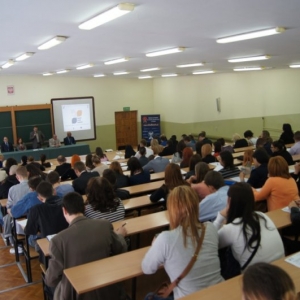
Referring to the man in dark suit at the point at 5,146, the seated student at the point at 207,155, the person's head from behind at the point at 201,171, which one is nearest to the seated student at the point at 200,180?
the person's head from behind at the point at 201,171

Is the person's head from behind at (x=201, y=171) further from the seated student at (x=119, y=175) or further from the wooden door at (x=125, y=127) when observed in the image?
the wooden door at (x=125, y=127)

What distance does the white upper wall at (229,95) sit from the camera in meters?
12.8

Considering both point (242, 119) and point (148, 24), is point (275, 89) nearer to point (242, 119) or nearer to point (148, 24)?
point (242, 119)

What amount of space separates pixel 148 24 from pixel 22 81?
11.4 meters

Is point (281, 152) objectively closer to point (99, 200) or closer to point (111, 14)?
point (99, 200)

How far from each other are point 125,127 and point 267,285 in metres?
16.0

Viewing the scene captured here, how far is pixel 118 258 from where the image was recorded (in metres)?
2.86

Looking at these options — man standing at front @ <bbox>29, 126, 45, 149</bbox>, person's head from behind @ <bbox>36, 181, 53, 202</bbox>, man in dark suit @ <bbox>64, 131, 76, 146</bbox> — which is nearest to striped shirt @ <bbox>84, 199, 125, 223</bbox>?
person's head from behind @ <bbox>36, 181, 53, 202</bbox>

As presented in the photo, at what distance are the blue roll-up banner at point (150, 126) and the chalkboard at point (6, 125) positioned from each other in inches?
247

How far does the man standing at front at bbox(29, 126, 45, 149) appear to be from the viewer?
13750 mm

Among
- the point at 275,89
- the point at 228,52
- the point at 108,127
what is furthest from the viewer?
the point at 108,127

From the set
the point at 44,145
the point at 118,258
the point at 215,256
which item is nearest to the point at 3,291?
the point at 118,258

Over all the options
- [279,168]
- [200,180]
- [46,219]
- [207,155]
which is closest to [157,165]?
[207,155]

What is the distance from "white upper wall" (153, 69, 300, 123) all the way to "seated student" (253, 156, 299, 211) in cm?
921
